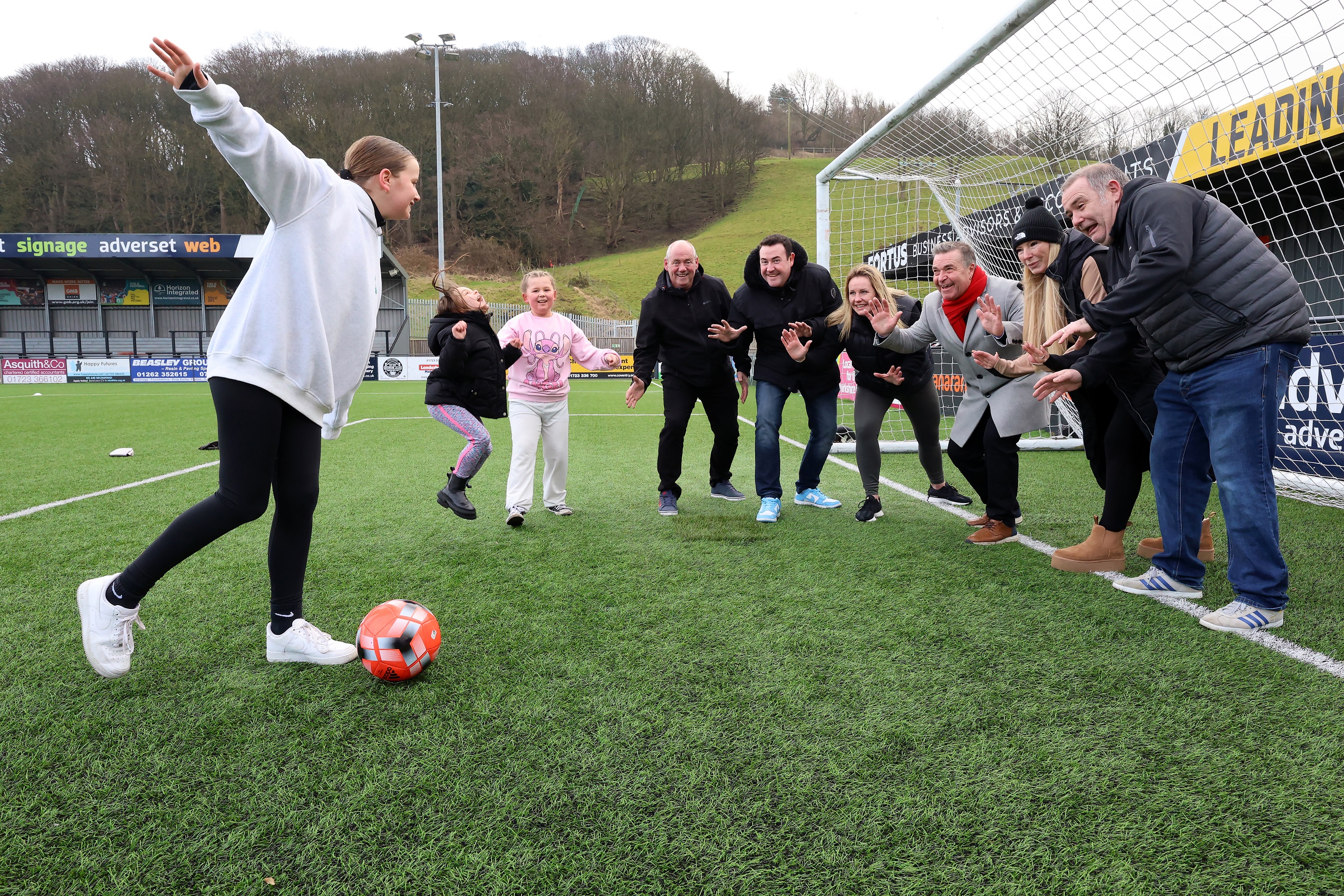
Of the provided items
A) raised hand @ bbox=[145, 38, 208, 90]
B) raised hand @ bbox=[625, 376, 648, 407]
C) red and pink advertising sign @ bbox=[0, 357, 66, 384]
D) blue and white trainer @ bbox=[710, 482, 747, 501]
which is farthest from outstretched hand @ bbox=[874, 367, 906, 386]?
red and pink advertising sign @ bbox=[0, 357, 66, 384]

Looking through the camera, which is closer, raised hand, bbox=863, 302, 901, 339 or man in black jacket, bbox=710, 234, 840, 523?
raised hand, bbox=863, 302, 901, 339

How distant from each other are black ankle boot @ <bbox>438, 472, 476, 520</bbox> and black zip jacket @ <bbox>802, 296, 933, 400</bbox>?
95.8 inches

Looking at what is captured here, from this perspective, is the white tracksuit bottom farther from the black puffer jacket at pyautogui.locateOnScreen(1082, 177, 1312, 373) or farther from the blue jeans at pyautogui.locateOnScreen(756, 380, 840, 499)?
the black puffer jacket at pyautogui.locateOnScreen(1082, 177, 1312, 373)

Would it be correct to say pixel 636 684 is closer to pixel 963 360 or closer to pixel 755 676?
pixel 755 676

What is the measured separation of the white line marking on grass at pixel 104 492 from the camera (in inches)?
200

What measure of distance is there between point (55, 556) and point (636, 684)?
3481 millimetres

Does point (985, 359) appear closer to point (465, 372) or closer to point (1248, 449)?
point (1248, 449)

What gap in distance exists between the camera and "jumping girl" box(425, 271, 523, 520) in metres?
5.00

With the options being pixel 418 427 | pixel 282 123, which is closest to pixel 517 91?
pixel 282 123

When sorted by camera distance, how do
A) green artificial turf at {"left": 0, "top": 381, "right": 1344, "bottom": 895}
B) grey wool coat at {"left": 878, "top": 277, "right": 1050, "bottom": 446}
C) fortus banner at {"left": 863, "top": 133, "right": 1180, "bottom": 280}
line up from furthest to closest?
fortus banner at {"left": 863, "top": 133, "right": 1180, "bottom": 280}, grey wool coat at {"left": 878, "top": 277, "right": 1050, "bottom": 446}, green artificial turf at {"left": 0, "top": 381, "right": 1344, "bottom": 895}

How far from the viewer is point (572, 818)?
177 centimetres

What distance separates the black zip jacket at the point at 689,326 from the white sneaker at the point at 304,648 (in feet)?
10.2

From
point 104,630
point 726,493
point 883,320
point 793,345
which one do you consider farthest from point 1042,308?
point 104,630

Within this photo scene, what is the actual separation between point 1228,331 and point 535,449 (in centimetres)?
366
